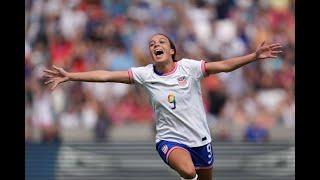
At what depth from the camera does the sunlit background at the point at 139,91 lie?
13.5m

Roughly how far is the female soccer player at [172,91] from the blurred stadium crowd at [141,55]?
16.2 feet

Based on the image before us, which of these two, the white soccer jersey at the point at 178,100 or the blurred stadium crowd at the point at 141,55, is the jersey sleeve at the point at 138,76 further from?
the blurred stadium crowd at the point at 141,55

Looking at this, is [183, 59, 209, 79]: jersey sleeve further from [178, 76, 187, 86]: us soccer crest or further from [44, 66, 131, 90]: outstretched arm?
[44, 66, 131, 90]: outstretched arm

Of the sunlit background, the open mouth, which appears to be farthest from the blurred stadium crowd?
the open mouth

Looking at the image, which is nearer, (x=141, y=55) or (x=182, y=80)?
(x=182, y=80)

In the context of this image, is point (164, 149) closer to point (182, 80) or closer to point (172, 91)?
point (172, 91)

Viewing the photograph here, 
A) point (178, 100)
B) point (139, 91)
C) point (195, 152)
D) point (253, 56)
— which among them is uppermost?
point (253, 56)

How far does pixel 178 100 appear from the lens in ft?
28.2

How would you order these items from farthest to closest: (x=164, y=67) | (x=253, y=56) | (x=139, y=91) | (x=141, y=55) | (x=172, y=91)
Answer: (x=141, y=55), (x=139, y=91), (x=164, y=67), (x=172, y=91), (x=253, y=56)

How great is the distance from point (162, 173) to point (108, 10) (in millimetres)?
3779

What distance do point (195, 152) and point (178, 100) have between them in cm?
58

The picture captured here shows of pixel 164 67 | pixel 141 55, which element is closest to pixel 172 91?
pixel 164 67

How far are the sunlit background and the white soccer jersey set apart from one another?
15.4ft

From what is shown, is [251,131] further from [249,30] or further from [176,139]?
[176,139]
